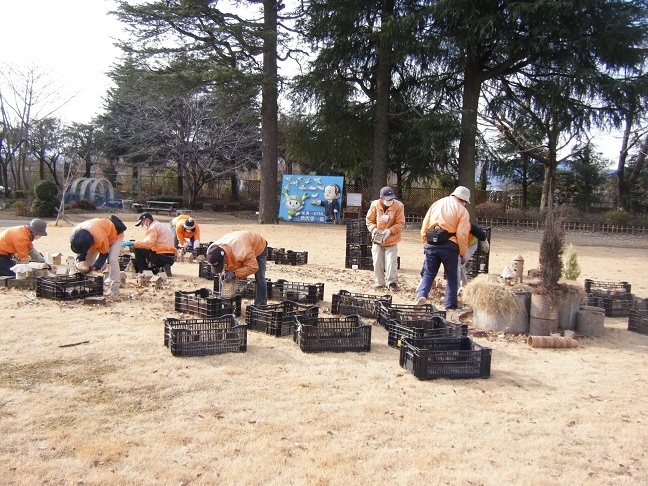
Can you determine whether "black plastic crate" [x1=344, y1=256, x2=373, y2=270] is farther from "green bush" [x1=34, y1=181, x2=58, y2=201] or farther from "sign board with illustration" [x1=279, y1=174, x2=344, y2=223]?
"green bush" [x1=34, y1=181, x2=58, y2=201]

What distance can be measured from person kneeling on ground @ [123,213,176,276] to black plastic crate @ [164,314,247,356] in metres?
4.30

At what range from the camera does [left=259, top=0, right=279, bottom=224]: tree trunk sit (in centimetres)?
2391

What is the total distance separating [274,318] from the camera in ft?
22.0

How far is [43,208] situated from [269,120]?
1145 cm

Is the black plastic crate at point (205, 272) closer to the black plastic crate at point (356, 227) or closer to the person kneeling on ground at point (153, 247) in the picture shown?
the person kneeling on ground at point (153, 247)

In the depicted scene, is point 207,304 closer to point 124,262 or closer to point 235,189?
point 124,262

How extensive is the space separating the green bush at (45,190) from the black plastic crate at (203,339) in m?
→ 22.2

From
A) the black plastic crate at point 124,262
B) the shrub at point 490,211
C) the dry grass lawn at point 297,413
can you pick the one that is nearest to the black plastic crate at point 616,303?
the dry grass lawn at point 297,413

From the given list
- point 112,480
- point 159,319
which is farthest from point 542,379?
point 159,319

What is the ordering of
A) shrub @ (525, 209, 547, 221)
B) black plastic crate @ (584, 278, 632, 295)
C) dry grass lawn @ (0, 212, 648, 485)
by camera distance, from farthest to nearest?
shrub @ (525, 209, 547, 221)
black plastic crate @ (584, 278, 632, 295)
dry grass lawn @ (0, 212, 648, 485)

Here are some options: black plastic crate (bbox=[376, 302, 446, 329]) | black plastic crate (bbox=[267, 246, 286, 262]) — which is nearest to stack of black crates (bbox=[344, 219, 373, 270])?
black plastic crate (bbox=[267, 246, 286, 262])

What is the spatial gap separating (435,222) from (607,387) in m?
3.49

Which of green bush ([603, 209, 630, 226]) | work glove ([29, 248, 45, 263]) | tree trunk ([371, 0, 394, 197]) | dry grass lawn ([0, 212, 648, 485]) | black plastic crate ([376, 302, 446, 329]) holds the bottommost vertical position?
dry grass lawn ([0, 212, 648, 485])

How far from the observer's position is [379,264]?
1031 cm
